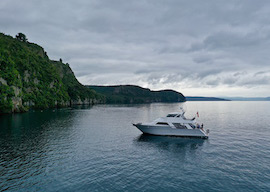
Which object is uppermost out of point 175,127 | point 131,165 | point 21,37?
point 21,37

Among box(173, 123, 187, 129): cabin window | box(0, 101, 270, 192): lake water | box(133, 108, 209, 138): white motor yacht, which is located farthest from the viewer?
box(173, 123, 187, 129): cabin window

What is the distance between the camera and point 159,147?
1366 inches

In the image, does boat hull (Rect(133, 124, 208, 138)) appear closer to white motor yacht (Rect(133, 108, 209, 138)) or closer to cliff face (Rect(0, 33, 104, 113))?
white motor yacht (Rect(133, 108, 209, 138))

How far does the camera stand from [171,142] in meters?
38.6

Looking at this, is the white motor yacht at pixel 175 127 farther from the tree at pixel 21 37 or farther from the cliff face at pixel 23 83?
the tree at pixel 21 37

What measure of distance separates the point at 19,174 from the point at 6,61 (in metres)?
86.3

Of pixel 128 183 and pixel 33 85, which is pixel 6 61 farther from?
pixel 128 183

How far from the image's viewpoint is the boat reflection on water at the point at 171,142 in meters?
34.8

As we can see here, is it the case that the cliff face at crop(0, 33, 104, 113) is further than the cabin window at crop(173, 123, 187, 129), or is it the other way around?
the cliff face at crop(0, 33, 104, 113)

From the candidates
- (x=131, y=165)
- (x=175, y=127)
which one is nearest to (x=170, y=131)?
(x=175, y=127)

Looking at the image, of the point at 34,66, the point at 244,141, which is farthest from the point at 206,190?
the point at 34,66

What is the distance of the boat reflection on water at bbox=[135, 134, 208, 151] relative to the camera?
34812 millimetres

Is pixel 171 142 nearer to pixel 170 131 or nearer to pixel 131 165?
pixel 170 131

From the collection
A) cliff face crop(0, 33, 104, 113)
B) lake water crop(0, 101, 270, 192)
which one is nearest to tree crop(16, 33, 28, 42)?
cliff face crop(0, 33, 104, 113)
